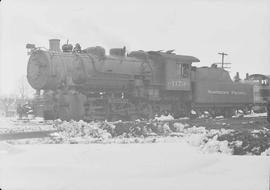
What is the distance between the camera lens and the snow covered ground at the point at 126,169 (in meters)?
4.36

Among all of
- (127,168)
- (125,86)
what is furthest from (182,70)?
(127,168)

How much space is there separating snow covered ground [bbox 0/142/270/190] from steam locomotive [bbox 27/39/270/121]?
5235mm

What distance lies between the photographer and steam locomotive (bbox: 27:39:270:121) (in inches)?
427

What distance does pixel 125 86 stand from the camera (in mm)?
12531

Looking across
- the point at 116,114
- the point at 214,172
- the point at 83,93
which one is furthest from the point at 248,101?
the point at 214,172

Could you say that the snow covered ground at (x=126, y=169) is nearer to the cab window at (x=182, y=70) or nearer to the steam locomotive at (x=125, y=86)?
the steam locomotive at (x=125, y=86)

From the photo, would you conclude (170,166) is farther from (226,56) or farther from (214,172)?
(226,56)

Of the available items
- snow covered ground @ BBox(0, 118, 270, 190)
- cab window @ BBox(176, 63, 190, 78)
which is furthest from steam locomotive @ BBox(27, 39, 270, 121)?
snow covered ground @ BBox(0, 118, 270, 190)

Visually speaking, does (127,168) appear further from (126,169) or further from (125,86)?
(125,86)

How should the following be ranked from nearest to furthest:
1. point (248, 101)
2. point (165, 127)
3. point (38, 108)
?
point (165, 127), point (38, 108), point (248, 101)

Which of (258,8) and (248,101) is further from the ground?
(258,8)

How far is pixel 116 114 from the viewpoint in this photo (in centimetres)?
1155

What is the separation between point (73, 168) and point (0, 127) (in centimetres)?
313

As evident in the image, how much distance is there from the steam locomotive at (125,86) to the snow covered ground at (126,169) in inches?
206
